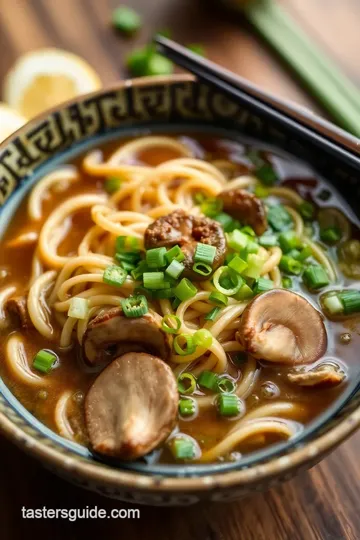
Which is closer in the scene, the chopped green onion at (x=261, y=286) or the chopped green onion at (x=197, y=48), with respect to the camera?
the chopped green onion at (x=261, y=286)

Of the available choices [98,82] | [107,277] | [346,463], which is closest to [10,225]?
[107,277]

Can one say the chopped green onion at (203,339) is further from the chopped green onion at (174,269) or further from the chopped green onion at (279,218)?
the chopped green onion at (279,218)

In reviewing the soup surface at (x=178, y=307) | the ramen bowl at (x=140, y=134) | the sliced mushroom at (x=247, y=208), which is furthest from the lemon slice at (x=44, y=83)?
the sliced mushroom at (x=247, y=208)

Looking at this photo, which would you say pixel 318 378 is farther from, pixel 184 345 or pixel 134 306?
pixel 134 306

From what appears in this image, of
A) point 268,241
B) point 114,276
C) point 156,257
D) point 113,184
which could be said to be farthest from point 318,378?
point 113,184

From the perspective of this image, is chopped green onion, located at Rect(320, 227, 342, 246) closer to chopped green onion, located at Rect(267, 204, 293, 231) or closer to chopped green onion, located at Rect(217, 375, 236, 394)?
chopped green onion, located at Rect(267, 204, 293, 231)

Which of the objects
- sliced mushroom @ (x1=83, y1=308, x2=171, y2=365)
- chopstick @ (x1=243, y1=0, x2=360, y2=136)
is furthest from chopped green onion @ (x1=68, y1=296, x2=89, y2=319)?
chopstick @ (x1=243, y1=0, x2=360, y2=136)
